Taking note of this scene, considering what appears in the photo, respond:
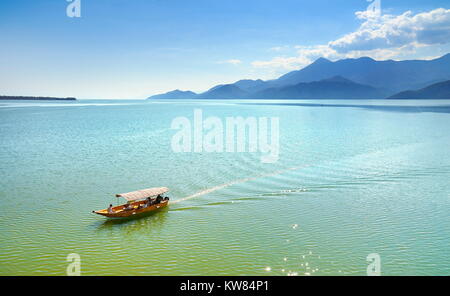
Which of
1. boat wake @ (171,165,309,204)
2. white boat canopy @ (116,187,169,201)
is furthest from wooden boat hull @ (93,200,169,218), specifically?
boat wake @ (171,165,309,204)

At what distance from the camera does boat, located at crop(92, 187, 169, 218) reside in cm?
2039

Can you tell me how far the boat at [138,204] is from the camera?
20391 millimetres

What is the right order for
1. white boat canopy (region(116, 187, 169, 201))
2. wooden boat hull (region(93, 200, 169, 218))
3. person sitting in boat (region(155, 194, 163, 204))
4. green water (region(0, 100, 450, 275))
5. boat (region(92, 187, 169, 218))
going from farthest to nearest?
person sitting in boat (region(155, 194, 163, 204)), white boat canopy (region(116, 187, 169, 201)), boat (region(92, 187, 169, 218)), wooden boat hull (region(93, 200, 169, 218)), green water (region(0, 100, 450, 275))

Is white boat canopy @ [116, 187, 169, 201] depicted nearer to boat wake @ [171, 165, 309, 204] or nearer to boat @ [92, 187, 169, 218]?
boat @ [92, 187, 169, 218]

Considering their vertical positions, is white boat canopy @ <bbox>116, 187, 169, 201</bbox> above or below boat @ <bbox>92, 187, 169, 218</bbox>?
above

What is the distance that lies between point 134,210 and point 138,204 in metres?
1.20

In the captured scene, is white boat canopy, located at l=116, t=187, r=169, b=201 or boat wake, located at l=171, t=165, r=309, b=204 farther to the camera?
boat wake, located at l=171, t=165, r=309, b=204

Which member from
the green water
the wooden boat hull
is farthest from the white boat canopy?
the green water

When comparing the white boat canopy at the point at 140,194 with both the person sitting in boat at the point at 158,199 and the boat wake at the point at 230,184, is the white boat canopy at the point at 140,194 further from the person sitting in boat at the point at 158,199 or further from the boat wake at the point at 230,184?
the boat wake at the point at 230,184

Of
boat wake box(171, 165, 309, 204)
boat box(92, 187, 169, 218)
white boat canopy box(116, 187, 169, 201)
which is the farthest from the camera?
boat wake box(171, 165, 309, 204)

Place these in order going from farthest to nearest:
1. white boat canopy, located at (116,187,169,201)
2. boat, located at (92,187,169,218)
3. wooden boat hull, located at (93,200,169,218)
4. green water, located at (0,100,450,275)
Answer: white boat canopy, located at (116,187,169,201)
boat, located at (92,187,169,218)
wooden boat hull, located at (93,200,169,218)
green water, located at (0,100,450,275)

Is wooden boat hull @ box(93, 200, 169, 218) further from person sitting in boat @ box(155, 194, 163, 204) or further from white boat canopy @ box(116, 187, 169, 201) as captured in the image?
white boat canopy @ box(116, 187, 169, 201)

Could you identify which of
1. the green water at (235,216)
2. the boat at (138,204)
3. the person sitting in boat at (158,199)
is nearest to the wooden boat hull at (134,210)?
the boat at (138,204)
